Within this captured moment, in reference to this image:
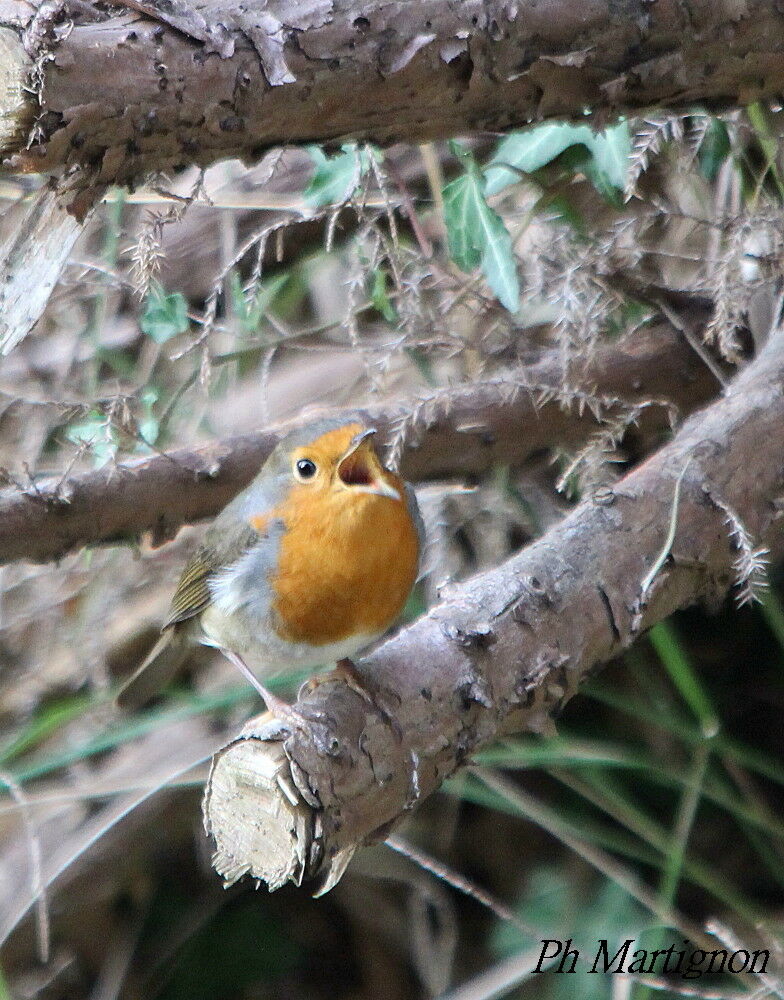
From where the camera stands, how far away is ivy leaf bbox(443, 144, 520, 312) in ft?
9.60

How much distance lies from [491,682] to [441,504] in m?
1.62

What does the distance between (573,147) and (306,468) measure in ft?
3.80

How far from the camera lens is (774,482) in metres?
2.54

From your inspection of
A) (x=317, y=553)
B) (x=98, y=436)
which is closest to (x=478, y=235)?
(x=317, y=553)

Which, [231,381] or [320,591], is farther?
[231,381]

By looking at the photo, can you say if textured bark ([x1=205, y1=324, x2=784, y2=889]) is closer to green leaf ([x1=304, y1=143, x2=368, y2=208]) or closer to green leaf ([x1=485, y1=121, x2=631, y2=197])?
green leaf ([x1=485, y1=121, x2=631, y2=197])

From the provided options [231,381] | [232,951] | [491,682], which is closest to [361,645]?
[491,682]

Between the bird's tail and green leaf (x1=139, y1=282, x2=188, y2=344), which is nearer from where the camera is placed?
green leaf (x1=139, y1=282, x2=188, y2=344)

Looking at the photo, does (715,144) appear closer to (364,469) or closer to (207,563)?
(364,469)

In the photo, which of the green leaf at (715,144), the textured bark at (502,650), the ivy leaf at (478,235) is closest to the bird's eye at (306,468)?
the textured bark at (502,650)

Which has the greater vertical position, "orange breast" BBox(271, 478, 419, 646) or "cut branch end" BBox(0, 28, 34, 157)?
"cut branch end" BBox(0, 28, 34, 157)

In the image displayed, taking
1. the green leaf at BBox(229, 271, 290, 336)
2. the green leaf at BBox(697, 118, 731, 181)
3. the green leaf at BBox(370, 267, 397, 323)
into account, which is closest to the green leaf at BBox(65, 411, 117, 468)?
the green leaf at BBox(229, 271, 290, 336)

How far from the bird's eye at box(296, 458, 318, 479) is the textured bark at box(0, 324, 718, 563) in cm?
34

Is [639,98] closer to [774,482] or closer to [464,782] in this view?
[774,482]
